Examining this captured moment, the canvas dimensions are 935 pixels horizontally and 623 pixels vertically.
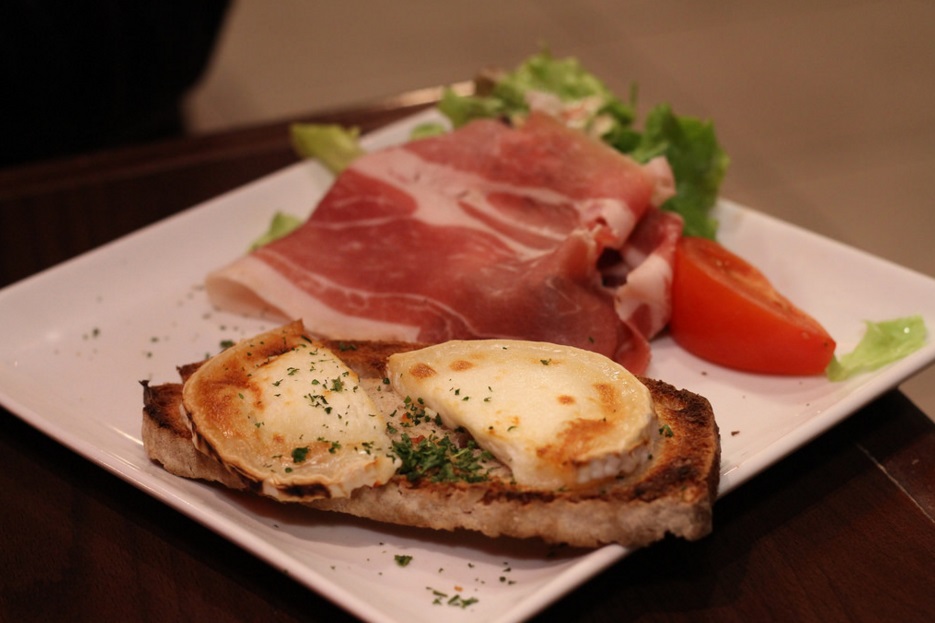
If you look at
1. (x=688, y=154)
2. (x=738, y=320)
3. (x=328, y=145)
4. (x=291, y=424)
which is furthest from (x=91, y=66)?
(x=738, y=320)

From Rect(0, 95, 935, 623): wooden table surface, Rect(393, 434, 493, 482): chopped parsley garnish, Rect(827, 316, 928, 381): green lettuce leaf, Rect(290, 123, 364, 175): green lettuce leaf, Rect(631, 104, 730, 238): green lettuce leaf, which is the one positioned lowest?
Rect(0, 95, 935, 623): wooden table surface

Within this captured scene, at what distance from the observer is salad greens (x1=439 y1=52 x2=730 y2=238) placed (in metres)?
2.99

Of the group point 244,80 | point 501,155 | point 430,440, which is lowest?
point 244,80

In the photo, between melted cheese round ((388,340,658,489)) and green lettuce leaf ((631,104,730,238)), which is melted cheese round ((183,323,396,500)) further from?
green lettuce leaf ((631,104,730,238))

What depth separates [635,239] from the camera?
2.74 metres

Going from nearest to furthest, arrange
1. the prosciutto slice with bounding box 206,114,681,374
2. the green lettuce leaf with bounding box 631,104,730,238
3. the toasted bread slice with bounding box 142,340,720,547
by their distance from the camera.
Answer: the toasted bread slice with bounding box 142,340,720,547
the prosciutto slice with bounding box 206,114,681,374
the green lettuce leaf with bounding box 631,104,730,238

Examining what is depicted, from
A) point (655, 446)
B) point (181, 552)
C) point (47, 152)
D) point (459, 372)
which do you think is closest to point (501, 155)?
point (459, 372)

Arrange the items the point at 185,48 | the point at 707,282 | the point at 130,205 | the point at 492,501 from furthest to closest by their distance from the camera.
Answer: the point at 185,48 < the point at 130,205 < the point at 707,282 < the point at 492,501

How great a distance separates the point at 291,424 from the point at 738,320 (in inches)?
47.5

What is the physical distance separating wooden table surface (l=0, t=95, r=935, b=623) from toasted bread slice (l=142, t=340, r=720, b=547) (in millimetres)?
141

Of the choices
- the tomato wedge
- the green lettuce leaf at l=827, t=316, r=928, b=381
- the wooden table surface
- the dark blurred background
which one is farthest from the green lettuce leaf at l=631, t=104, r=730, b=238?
the dark blurred background

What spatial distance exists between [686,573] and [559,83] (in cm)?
222

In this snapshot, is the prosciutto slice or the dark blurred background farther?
the dark blurred background

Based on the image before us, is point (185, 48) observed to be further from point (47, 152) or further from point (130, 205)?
point (130, 205)
